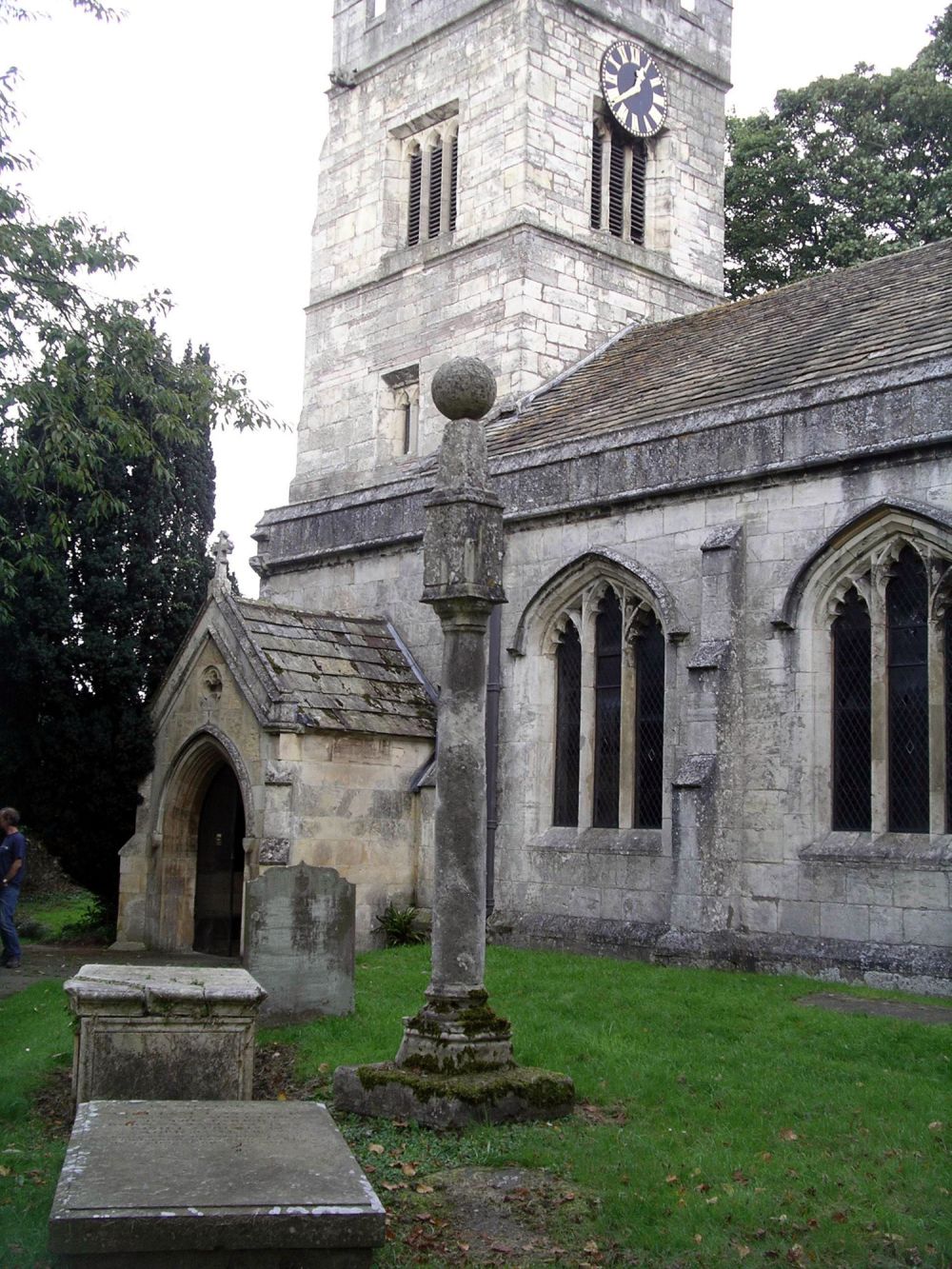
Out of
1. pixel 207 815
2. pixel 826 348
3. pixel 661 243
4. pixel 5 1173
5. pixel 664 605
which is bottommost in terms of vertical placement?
pixel 5 1173

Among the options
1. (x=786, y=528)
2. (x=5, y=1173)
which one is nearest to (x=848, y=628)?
(x=786, y=528)

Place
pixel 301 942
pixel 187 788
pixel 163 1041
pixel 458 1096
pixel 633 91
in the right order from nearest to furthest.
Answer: pixel 458 1096, pixel 163 1041, pixel 301 942, pixel 187 788, pixel 633 91

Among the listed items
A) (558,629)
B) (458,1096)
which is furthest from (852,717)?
(458,1096)

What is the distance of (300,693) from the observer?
51.7 feet

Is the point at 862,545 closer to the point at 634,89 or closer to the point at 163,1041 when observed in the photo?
the point at 163,1041

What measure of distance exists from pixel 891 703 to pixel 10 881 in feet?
32.4

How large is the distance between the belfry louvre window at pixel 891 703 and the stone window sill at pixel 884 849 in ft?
0.38

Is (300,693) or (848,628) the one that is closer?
(848,628)

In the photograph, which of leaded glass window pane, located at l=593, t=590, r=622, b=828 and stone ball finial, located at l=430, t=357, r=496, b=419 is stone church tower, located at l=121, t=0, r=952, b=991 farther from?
stone ball finial, located at l=430, t=357, r=496, b=419

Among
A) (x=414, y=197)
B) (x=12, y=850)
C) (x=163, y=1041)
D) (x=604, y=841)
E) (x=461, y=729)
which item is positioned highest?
(x=414, y=197)

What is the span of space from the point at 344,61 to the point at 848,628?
16.6 metres

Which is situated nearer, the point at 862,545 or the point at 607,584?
the point at 862,545

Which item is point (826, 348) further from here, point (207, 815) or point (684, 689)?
point (207, 815)

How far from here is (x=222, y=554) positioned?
1666cm
